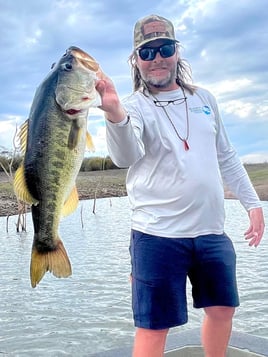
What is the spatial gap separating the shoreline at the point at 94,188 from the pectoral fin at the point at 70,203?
25011 millimetres

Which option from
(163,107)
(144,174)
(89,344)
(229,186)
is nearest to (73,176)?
(144,174)

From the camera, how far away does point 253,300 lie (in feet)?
27.0

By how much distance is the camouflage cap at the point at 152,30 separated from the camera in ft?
9.54

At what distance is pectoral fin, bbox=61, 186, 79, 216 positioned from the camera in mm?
2270

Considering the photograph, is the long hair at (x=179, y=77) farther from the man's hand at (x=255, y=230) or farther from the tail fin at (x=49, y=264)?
the tail fin at (x=49, y=264)

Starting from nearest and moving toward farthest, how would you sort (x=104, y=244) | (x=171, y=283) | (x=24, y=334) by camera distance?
(x=171, y=283) → (x=24, y=334) → (x=104, y=244)

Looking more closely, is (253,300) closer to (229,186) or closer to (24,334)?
(24,334)

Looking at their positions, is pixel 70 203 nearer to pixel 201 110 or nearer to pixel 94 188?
pixel 201 110

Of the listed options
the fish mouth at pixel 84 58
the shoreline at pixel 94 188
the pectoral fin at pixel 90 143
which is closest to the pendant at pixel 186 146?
the pectoral fin at pixel 90 143

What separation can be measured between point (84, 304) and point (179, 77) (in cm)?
609

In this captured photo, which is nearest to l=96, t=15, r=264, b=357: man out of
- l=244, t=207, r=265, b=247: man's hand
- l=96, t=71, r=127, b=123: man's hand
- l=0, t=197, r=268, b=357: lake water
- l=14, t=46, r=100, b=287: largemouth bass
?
l=244, t=207, r=265, b=247: man's hand

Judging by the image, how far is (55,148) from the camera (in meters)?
2.13

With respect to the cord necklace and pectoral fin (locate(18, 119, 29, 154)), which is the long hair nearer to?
the cord necklace

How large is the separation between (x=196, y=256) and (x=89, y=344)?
4.00m
